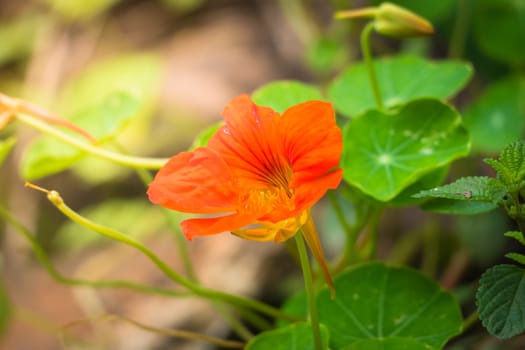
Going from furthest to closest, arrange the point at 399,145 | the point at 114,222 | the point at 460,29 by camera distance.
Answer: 1. the point at 114,222
2. the point at 460,29
3. the point at 399,145

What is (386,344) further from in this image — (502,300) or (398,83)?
(398,83)

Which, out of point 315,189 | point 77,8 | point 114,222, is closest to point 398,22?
point 315,189

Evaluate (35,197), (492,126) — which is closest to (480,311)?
(492,126)

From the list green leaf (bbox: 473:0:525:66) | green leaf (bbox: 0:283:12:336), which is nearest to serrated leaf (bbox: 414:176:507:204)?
green leaf (bbox: 473:0:525:66)

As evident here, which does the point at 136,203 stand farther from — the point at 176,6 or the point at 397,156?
the point at 397,156

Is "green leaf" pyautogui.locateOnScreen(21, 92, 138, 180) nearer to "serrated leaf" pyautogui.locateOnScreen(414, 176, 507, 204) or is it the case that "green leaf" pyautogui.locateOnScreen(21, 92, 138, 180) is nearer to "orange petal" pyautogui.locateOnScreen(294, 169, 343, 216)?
"orange petal" pyautogui.locateOnScreen(294, 169, 343, 216)

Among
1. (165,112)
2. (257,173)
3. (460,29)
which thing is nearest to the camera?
(257,173)
